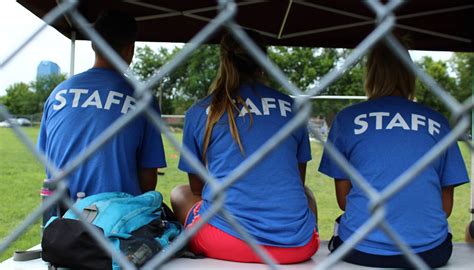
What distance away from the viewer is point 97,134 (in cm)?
239

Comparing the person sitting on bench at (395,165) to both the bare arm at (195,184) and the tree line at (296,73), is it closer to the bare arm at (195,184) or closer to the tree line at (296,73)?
the bare arm at (195,184)

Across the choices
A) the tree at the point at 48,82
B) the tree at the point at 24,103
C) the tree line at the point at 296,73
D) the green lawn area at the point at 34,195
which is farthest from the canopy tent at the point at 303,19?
the tree line at the point at 296,73

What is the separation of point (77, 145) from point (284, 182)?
3.16ft

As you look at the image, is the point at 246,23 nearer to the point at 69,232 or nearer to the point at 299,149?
the point at 299,149

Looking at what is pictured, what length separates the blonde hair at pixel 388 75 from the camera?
2500 mm

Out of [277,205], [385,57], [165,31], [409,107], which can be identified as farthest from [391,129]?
[165,31]

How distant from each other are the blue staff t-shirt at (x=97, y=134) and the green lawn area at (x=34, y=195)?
4.79 feet

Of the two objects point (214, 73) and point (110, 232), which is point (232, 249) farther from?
point (214, 73)

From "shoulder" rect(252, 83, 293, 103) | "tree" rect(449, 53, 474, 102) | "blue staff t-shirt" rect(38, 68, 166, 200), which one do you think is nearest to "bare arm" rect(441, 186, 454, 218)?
"shoulder" rect(252, 83, 293, 103)

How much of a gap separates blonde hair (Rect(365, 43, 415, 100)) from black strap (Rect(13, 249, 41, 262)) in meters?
1.72

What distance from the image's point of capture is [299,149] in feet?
8.82

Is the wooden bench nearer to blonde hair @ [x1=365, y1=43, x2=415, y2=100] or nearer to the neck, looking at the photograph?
blonde hair @ [x1=365, y1=43, x2=415, y2=100]

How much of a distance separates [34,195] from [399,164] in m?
9.08

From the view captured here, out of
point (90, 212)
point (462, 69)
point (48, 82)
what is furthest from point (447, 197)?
point (462, 69)
